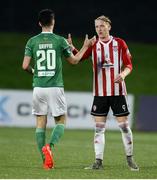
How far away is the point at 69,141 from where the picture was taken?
18438 millimetres

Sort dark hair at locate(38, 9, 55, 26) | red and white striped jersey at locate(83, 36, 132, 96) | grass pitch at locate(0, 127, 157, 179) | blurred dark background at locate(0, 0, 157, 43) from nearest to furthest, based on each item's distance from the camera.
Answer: grass pitch at locate(0, 127, 157, 179)
dark hair at locate(38, 9, 55, 26)
red and white striped jersey at locate(83, 36, 132, 96)
blurred dark background at locate(0, 0, 157, 43)

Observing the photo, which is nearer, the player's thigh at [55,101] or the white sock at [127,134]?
the player's thigh at [55,101]

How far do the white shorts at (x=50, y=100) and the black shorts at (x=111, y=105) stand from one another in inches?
19.4

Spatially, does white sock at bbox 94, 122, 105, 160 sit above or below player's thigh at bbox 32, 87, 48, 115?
below

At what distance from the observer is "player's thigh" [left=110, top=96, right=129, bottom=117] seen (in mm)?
11445

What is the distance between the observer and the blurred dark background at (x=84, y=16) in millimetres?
33094

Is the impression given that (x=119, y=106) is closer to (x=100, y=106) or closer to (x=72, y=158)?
(x=100, y=106)

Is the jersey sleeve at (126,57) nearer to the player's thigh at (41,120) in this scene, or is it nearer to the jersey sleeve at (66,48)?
the jersey sleeve at (66,48)

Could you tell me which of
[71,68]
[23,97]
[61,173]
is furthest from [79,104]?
[61,173]

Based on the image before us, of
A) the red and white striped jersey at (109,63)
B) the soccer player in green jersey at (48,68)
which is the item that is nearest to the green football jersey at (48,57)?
the soccer player in green jersey at (48,68)

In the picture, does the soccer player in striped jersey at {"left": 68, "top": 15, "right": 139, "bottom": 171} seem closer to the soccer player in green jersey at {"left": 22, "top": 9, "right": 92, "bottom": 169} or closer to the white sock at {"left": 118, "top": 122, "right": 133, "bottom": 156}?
the white sock at {"left": 118, "top": 122, "right": 133, "bottom": 156}

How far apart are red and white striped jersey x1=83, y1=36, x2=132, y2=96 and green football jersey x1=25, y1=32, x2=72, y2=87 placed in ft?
1.37

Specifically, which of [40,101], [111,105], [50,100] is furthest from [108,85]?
[40,101]

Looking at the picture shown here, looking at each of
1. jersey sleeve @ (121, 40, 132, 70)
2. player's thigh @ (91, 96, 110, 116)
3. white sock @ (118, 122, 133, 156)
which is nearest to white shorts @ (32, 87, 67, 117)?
player's thigh @ (91, 96, 110, 116)
